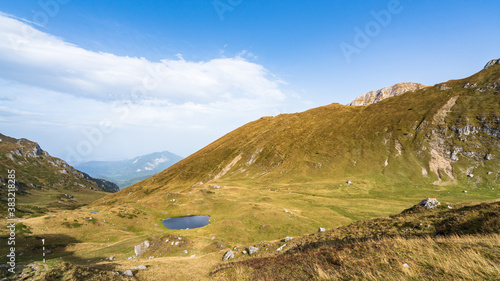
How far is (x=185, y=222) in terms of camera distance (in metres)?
66.8

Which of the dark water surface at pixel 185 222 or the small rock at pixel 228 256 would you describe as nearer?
the small rock at pixel 228 256

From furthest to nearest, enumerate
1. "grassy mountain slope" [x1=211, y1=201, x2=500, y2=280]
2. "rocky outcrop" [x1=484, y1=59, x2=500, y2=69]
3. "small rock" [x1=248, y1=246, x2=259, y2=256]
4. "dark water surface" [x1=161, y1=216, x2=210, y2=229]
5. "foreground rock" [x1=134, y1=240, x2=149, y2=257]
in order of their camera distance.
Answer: "rocky outcrop" [x1=484, y1=59, x2=500, y2=69]
"dark water surface" [x1=161, y1=216, x2=210, y2=229]
"foreground rock" [x1=134, y1=240, x2=149, y2=257]
"small rock" [x1=248, y1=246, x2=259, y2=256]
"grassy mountain slope" [x1=211, y1=201, x2=500, y2=280]

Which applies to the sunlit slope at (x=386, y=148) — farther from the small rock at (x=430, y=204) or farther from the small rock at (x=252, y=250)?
the small rock at (x=252, y=250)

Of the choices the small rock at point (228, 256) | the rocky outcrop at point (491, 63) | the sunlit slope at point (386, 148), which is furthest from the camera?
the rocky outcrop at point (491, 63)

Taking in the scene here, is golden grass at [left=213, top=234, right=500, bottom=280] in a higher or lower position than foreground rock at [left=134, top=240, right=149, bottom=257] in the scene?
higher

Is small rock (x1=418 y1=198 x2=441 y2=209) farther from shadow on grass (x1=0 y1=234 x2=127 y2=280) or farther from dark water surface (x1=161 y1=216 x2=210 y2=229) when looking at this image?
dark water surface (x1=161 y1=216 x2=210 y2=229)

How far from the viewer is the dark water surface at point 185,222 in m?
62.7

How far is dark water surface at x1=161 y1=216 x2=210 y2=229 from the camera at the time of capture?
206 ft

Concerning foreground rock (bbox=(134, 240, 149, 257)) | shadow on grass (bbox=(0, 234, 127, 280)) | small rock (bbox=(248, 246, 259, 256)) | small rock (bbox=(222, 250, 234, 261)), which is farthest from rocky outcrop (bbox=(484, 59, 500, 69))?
shadow on grass (bbox=(0, 234, 127, 280))

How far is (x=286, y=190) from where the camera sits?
350ft

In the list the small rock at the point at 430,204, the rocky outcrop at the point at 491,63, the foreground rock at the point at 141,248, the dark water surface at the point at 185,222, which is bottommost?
the dark water surface at the point at 185,222

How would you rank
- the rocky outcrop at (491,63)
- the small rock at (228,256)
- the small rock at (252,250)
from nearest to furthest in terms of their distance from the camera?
the small rock at (228,256) → the small rock at (252,250) → the rocky outcrop at (491,63)

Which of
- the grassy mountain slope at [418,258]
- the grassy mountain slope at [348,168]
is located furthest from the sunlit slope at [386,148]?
the grassy mountain slope at [418,258]

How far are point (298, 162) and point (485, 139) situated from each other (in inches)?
3957
